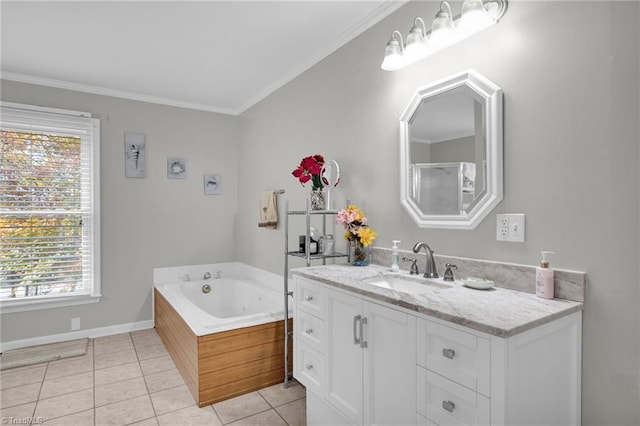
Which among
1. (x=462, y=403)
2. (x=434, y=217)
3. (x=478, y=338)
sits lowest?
(x=462, y=403)

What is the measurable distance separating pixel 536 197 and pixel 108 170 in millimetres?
3697

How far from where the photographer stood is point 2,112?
3154 millimetres

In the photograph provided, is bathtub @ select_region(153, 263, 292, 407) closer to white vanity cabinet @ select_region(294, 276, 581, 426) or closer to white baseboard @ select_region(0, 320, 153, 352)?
white baseboard @ select_region(0, 320, 153, 352)

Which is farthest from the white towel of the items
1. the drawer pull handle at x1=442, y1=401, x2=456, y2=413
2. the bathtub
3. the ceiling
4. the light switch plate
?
the drawer pull handle at x1=442, y1=401, x2=456, y2=413

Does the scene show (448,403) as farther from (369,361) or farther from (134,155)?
(134,155)

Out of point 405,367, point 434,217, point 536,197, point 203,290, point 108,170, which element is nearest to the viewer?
point 405,367

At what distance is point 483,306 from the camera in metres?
1.28

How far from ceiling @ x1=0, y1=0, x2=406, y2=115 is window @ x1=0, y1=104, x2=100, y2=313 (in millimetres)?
422

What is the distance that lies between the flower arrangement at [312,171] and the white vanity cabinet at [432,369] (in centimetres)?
85

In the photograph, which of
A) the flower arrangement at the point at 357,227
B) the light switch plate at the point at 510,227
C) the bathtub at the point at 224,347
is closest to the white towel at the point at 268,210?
the bathtub at the point at 224,347

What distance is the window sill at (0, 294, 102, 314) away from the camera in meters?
3.19

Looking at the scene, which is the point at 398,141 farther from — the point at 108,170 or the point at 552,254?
the point at 108,170

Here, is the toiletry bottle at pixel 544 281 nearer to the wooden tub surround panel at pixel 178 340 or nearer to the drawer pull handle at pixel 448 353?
the drawer pull handle at pixel 448 353

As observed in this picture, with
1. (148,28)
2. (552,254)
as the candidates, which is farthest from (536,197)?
(148,28)
